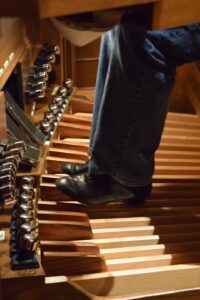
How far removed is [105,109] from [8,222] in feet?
1.18

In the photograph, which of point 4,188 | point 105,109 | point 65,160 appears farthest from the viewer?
point 65,160

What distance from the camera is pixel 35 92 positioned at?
1.53 m

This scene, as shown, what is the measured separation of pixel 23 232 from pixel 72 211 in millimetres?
257

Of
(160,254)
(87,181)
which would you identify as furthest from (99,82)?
(160,254)

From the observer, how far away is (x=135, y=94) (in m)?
1.03

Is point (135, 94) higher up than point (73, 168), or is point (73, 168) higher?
point (135, 94)

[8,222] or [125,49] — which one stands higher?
[125,49]

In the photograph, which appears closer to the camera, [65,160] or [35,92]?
[65,160]

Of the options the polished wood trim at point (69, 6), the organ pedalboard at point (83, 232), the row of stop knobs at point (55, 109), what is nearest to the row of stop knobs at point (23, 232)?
the organ pedalboard at point (83, 232)

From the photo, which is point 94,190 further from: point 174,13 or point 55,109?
point 174,13

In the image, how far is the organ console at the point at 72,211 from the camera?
35.2 inches

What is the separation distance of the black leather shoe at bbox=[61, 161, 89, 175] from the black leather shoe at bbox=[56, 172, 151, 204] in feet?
0.21

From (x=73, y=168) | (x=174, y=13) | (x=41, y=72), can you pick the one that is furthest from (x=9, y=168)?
(x=41, y=72)

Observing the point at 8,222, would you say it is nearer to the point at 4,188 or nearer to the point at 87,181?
the point at 4,188
